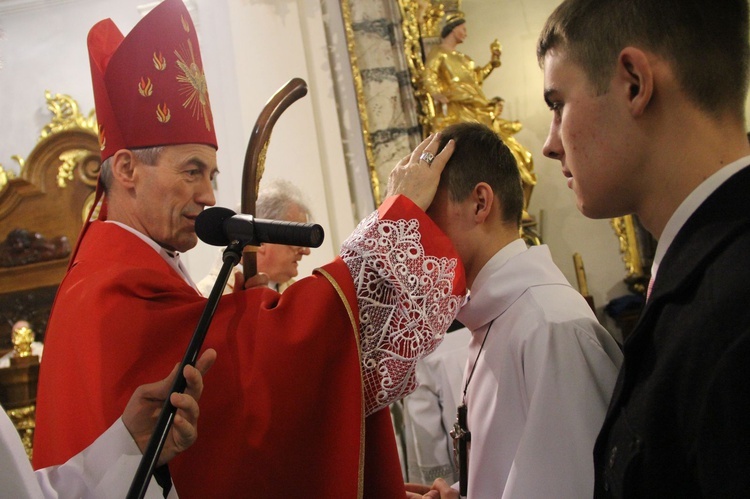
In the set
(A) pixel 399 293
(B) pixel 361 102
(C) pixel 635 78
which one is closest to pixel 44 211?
(B) pixel 361 102

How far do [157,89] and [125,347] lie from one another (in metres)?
0.84

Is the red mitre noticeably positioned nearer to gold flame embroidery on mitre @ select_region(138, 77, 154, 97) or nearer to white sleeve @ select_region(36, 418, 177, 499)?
gold flame embroidery on mitre @ select_region(138, 77, 154, 97)

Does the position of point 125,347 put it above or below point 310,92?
below

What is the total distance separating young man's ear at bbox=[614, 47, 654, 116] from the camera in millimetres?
1129

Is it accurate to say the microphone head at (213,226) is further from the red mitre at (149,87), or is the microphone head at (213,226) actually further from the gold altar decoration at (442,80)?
the gold altar decoration at (442,80)

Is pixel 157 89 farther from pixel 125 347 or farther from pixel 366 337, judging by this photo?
pixel 366 337

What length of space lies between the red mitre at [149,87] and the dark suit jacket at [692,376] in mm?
1464

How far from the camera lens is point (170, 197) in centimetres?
196

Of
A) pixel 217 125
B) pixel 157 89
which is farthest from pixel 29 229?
pixel 157 89

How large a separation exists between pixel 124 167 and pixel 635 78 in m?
1.42

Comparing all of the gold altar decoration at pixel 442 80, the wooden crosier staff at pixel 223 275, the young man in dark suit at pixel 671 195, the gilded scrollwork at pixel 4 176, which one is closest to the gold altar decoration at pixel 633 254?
the gold altar decoration at pixel 442 80

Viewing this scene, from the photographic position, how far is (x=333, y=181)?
19.0 ft

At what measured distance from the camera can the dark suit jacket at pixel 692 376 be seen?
2.70 feet

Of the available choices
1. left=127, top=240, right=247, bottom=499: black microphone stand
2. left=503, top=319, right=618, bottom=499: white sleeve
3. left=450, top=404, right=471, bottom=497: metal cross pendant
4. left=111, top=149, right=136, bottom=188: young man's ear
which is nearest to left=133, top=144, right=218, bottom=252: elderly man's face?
left=111, top=149, right=136, bottom=188: young man's ear
